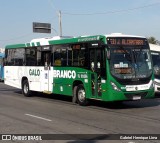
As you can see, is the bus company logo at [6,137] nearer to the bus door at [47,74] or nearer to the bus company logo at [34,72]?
the bus door at [47,74]

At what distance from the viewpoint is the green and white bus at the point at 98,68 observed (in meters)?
14.3

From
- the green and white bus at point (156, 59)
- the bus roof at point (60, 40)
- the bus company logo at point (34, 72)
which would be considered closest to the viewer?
the bus roof at point (60, 40)

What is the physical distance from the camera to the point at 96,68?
48.6ft

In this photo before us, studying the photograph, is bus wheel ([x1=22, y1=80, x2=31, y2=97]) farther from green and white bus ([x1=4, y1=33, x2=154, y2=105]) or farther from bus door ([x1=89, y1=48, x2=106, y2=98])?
bus door ([x1=89, y1=48, x2=106, y2=98])

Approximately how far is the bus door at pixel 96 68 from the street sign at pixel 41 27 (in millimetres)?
32680

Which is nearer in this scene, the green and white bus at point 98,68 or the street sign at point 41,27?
the green and white bus at point 98,68

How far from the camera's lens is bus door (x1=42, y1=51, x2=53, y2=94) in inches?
727

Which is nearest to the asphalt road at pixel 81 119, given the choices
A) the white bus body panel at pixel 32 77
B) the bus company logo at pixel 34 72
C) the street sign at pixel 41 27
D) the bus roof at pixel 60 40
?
the white bus body panel at pixel 32 77

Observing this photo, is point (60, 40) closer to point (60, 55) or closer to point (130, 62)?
point (60, 55)

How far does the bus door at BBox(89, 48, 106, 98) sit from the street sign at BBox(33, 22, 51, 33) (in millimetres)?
32680

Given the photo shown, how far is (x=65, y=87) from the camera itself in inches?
677

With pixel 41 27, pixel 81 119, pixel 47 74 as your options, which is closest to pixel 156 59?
pixel 47 74

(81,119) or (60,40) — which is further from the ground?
(60,40)

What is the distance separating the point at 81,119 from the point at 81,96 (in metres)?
4.01
